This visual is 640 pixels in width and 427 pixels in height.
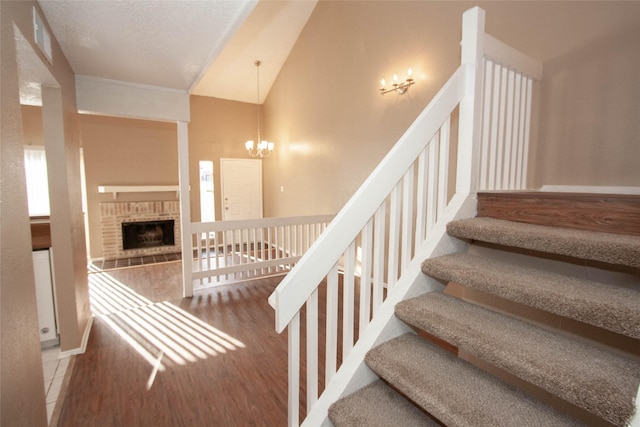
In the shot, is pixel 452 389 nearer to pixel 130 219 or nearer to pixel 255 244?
pixel 255 244

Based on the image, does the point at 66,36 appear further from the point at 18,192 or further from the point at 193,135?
the point at 193,135

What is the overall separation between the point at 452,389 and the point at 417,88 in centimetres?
310

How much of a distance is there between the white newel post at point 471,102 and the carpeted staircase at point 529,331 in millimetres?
249

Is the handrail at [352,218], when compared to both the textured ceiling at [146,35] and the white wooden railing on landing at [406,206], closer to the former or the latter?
the white wooden railing on landing at [406,206]

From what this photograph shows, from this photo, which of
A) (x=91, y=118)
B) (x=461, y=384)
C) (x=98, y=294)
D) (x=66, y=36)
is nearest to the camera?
(x=461, y=384)

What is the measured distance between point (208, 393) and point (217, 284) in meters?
2.14

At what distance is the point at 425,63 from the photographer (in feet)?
10.8

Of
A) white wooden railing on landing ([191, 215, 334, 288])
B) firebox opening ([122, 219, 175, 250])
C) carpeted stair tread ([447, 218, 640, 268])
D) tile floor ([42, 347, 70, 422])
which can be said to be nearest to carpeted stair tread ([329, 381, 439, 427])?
carpeted stair tread ([447, 218, 640, 268])

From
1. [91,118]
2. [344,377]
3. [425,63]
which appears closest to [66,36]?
[344,377]

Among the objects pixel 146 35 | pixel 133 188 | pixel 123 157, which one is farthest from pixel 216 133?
pixel 146 35

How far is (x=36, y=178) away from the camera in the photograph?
5.27 m

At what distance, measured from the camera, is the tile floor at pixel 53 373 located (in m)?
1.98

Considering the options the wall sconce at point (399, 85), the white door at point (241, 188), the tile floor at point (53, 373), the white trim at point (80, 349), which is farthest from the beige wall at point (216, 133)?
the tile floor at point (53, 373)

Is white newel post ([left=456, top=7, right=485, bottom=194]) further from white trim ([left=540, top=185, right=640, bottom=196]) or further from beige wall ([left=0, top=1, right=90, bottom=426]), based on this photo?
beige wall ([left=0, top=1, right=90, bottom=426])
